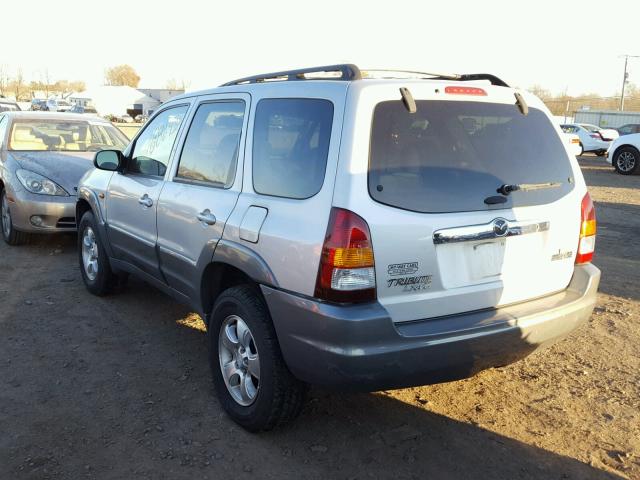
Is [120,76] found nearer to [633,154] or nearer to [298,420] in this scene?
[633,154]

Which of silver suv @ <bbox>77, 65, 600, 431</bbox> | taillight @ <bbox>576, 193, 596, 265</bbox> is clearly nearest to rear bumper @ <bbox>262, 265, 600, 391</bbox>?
silver suv @ <bbox>77, 65, 600, 431</bbox>

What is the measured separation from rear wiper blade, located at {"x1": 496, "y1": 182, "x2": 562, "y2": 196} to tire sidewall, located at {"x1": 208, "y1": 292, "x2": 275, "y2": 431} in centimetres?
137

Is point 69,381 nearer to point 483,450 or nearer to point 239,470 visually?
point 239,470

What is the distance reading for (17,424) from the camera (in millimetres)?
3312

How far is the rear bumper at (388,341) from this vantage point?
262 cm

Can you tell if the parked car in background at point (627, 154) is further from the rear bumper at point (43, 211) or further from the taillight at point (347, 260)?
the taillight at point (347, 260)

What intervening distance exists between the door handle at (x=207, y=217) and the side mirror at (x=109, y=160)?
60.7 inches

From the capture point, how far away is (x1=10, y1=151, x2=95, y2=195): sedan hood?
7.12m

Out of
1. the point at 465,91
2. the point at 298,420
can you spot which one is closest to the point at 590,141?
the point at 465,91

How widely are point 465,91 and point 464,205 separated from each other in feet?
2.01

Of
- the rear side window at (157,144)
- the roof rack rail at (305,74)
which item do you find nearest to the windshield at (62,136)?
the rear side window at (157,144)

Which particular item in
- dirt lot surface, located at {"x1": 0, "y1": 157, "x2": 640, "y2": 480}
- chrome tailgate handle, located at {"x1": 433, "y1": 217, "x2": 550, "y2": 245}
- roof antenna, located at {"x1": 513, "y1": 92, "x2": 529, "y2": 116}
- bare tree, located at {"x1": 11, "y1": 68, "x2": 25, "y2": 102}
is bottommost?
dirt lot surface, located at {"x1": 0, "y1": 157, "x2": 640, "y2": 480}

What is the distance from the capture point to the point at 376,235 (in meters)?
2.63

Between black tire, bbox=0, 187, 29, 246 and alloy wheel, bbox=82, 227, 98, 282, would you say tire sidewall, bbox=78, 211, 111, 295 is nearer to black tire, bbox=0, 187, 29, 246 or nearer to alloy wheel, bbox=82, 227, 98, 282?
alloy wheel, bbox=82, 227, 98, 282
